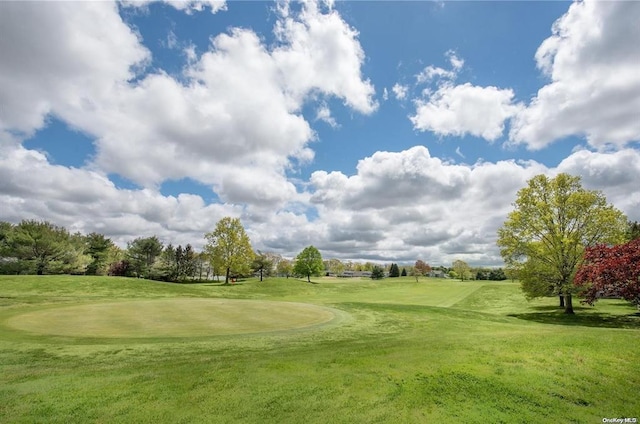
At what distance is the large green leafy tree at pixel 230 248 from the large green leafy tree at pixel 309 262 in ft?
83.8

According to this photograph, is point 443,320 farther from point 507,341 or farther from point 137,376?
point 137,376

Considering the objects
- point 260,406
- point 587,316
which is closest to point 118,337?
Result: point 260,406

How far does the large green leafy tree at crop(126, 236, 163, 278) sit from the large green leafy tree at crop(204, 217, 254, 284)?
108ft

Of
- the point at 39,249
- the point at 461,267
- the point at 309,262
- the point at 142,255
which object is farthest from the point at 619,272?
the point at 461,267

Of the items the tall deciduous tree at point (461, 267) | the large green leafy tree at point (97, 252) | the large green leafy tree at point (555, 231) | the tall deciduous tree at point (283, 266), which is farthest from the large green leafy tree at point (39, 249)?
the tall deciduous tree at point (461, 267)

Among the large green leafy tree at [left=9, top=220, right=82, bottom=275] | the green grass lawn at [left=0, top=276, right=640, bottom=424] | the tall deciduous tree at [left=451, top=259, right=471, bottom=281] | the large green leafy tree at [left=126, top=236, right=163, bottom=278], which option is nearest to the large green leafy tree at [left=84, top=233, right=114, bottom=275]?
the large green leafy tree at [left=126, top=236, right=163, bottom=278]

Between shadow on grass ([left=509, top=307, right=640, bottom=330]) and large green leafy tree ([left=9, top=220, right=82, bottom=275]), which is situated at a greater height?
large green leafy tree ([left=9, top=220, right=82, bottom=275])

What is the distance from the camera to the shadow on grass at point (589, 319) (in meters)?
23.2

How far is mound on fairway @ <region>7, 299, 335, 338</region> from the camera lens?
1533 cm

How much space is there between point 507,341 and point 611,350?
124 inches

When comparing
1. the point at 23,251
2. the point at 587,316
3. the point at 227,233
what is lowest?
the point at 587,316

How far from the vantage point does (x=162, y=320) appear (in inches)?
724

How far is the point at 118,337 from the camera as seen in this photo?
46.0 feet

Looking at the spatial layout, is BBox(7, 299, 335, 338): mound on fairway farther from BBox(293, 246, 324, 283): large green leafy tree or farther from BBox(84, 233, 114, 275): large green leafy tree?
BBox(84, 233, 114, 275): large green leafy tree
